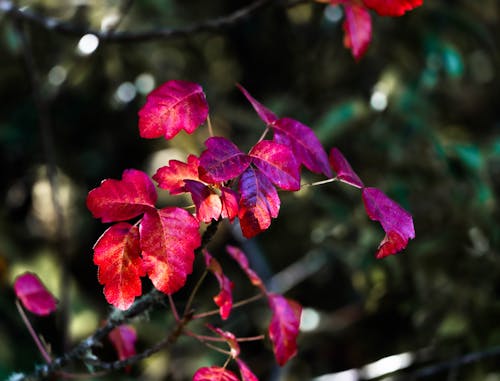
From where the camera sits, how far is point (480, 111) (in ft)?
10.3

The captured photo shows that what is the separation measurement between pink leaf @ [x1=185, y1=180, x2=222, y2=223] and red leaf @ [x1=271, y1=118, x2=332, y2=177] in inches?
5.2

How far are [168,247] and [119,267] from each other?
0.19ft

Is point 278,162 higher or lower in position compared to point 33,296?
higher

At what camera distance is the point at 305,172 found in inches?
76.9

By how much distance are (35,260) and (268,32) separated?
1.28 meters

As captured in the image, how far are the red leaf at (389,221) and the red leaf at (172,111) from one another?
197 mm

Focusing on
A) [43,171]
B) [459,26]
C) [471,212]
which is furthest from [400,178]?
[43,171]

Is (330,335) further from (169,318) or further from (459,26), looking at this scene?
(459,26)

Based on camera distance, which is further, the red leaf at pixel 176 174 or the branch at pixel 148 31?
the branch at pixel 148 31

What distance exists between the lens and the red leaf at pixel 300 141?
670mm

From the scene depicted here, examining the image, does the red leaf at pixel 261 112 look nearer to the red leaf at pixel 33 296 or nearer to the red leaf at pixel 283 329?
the red leaf at pixel 283 329

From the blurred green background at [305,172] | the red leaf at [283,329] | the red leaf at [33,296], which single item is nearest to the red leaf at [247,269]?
the red leaf at [283,329]

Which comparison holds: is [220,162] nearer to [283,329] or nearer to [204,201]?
[204,201]

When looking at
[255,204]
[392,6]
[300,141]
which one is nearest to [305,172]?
[392,6]
